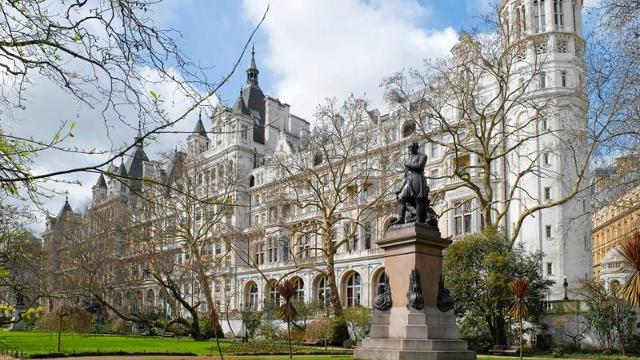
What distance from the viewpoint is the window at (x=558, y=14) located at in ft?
142

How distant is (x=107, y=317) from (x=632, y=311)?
49064 millimetres

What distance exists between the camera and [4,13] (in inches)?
224

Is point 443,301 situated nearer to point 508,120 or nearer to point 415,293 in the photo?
point 415,293

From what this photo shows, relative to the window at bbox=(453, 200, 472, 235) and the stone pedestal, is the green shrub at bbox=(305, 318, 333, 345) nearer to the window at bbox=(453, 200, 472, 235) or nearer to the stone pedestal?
the window at bbox=(453, 200, 472, 235)

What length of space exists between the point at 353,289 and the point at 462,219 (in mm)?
13718

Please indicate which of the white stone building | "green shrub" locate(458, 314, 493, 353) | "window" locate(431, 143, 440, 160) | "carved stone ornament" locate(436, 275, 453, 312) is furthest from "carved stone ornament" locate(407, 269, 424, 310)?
"window" locate(431, 143, 440, 160)

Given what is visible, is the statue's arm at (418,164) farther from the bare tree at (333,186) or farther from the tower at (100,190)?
the tower at (100,190)

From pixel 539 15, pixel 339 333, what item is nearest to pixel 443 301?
pixel 339 333

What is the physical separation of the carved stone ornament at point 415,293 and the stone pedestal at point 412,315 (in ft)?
0.48

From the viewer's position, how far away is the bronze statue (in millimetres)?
17094

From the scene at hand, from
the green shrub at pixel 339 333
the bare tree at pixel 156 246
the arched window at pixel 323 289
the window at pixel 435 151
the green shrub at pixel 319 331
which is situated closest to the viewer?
the green shrub at pixel 319 331

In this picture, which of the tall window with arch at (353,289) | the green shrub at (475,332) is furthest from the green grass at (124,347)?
the tall window with arch at (353,289)

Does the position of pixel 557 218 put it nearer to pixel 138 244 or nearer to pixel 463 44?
pixel 463 44

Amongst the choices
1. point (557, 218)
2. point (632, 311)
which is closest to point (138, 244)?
point (557, 218)
